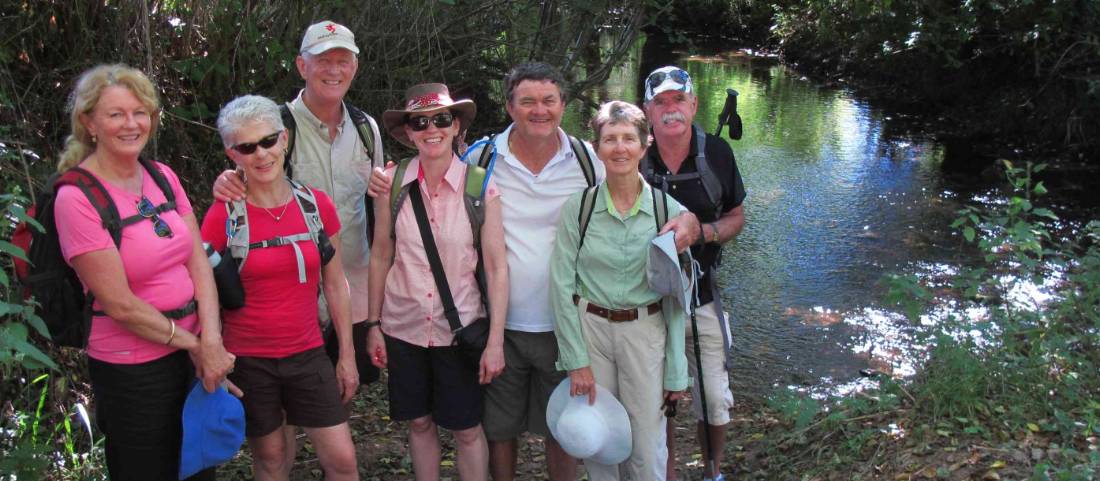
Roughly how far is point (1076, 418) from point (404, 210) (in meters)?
2.86

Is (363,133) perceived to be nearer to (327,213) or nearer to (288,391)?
(327,213)

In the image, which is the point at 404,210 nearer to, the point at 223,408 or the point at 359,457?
the point at 223,408

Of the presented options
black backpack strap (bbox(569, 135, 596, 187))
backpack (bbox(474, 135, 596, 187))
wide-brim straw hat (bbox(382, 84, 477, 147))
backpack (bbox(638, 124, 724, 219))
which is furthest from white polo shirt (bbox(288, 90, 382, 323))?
backpack (bbox(638, 124, 724, 219))

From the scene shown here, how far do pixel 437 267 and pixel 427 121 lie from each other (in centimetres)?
51

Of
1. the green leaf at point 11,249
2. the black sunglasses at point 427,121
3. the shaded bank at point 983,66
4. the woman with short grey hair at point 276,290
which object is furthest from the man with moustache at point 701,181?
the shaded bank at point 983,66

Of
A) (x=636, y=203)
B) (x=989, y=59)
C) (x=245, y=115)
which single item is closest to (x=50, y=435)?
(x=245, y=115)

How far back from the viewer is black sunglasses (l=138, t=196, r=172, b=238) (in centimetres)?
277

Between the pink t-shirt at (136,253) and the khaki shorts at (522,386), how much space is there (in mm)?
1081

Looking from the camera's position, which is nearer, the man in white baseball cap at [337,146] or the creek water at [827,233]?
the man in white baseball cap at [337,146]

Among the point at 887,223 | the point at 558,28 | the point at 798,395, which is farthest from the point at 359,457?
the point at 887,223

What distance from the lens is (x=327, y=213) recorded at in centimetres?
313

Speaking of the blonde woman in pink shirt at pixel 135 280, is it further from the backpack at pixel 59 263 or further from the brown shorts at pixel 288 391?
the brown shorts at pixel 288 391

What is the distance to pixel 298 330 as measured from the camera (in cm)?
310

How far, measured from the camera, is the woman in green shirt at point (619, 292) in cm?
318
